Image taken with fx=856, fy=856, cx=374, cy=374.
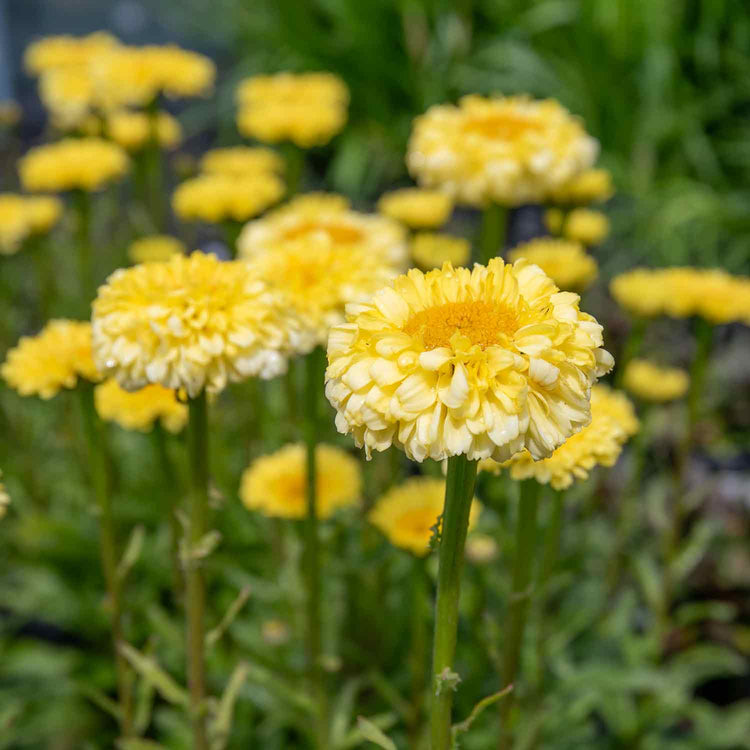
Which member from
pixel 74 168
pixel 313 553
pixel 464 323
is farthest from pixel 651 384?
pixel 74 168

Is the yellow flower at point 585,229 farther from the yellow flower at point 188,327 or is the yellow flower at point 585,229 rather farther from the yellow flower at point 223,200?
the yellow flower at point 188,327

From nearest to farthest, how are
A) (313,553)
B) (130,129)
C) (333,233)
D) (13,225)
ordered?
(313,553), (333,233), (13,225), (130,129)

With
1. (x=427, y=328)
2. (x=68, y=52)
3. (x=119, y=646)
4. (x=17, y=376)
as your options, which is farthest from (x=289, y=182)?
(x=427, y=328)

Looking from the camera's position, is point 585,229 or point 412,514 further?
point 585,229

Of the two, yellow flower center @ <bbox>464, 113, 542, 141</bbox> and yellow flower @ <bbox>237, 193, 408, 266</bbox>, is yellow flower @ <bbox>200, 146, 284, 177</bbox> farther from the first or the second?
yellow flower center @ <bbox>464, 113, 542, 141</bbox>

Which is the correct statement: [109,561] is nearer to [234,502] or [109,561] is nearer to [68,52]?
[234,502]

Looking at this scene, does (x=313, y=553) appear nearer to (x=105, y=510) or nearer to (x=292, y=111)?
(x=105, y=510)
